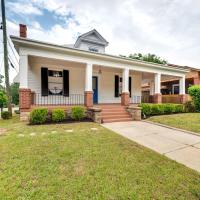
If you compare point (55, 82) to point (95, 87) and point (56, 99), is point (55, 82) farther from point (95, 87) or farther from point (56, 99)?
point (95, 87)

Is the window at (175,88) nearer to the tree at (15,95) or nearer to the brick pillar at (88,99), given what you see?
the brick pillar at (88,99)

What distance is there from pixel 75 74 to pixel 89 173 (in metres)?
9.25

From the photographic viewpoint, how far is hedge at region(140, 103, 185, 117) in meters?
9.87

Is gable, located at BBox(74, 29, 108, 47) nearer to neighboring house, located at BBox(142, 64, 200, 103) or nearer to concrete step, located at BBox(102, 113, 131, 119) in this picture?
neighboring house, located at BBox(142, 64, 200, 103)

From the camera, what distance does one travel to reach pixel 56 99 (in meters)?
10.8

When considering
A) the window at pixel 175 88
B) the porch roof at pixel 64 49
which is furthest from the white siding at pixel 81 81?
the window at pixel 175 88

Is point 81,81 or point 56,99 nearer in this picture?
point 56,99

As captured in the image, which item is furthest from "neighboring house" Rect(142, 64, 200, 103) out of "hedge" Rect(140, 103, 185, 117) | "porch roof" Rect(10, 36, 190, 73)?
"porch roof" Rect(10, 36, 190, 73)

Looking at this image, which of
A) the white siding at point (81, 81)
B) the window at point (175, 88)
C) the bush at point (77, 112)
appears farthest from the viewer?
the window at point (175, 88)

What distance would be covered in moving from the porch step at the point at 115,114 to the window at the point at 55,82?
3718mm

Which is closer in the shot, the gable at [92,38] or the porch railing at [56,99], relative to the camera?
the porch railing at [56,99]

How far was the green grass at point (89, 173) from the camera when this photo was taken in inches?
94.0

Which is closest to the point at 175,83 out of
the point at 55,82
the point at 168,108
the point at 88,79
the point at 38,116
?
the point at 168,108

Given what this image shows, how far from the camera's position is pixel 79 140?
499 cm
